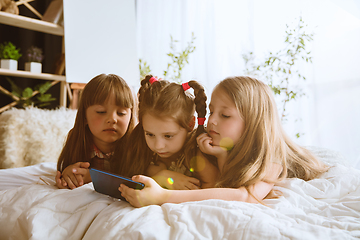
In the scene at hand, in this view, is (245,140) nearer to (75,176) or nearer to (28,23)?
(75,176)

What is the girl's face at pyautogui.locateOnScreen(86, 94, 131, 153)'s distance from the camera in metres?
1.14

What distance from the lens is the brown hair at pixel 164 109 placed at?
96 cm

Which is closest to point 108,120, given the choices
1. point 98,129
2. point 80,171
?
point 98,129

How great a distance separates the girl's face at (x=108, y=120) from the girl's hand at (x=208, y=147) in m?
0.37

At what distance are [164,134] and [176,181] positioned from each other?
16 cm

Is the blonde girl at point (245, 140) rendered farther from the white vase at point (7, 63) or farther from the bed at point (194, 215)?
the white vase at point (7, 63)

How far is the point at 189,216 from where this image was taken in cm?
64

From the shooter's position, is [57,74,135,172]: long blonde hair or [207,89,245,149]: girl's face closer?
[207,89,245,149]: girl's face

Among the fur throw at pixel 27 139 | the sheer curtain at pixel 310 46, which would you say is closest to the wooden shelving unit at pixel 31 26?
the fur throw at pixel 27 139

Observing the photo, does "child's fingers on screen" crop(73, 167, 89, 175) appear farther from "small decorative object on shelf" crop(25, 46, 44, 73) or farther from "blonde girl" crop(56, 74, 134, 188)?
"small decorative object on shelf" crop(25, 46, 44, 73)

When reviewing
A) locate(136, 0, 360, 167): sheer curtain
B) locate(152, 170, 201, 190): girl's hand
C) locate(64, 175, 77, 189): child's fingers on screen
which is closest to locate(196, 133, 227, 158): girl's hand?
locate(152, 170, 201, 190): girl's hand

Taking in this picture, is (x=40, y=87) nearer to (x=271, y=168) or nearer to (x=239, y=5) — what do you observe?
(x=239, y=5)

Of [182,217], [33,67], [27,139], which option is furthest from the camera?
[33,67]

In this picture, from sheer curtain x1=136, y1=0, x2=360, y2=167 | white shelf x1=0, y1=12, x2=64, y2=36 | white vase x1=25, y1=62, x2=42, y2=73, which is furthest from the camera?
white vase x1=25, y1=62, x2=42, y2=73
